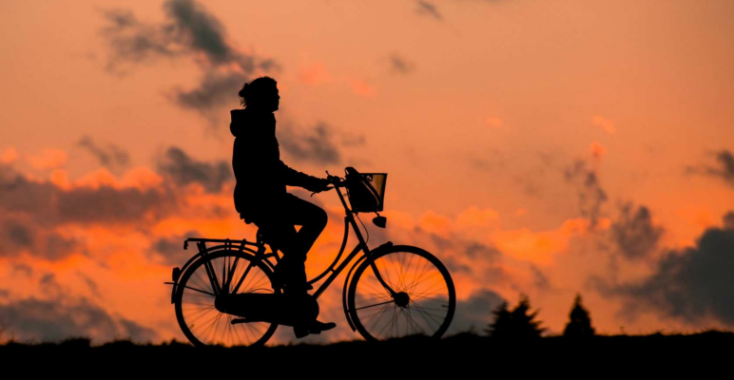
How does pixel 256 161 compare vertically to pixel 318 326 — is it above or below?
above

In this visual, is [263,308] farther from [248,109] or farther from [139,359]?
[248,109]

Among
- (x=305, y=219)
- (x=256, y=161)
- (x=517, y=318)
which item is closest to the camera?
(x=256, y=161)

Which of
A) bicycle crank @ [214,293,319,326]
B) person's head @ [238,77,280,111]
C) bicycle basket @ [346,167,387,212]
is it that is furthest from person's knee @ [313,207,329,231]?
person's head @ [238,77,280,111]

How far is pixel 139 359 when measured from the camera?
387 inches

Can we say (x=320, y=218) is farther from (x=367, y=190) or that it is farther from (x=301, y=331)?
(x=301, y=331)

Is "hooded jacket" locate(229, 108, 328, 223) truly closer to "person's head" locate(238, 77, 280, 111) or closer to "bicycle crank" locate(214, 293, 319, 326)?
"person's head" locate(238, 77, 280, 111)

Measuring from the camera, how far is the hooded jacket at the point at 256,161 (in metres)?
9.98

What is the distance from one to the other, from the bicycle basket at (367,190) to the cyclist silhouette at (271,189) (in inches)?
11.8

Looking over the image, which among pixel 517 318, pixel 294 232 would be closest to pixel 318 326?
pixel 294 232

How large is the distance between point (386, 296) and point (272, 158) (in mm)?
1960

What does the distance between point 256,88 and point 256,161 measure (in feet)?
2.47

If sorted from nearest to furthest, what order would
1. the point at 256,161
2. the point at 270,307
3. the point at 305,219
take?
the point at 256,161, the point at 305,219, the point at 270,307

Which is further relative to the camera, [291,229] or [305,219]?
[291,229]

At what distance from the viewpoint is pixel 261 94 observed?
32.9 ft
